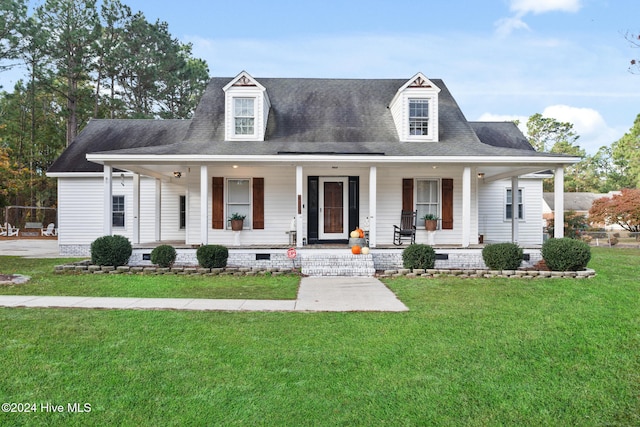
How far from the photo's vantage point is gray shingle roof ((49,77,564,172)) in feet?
Result: 38.3

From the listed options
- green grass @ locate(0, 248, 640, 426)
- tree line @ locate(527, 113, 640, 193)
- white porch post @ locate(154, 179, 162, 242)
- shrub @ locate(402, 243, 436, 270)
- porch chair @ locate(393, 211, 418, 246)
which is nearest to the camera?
green grass @ locate(0, 248, 640, 426)

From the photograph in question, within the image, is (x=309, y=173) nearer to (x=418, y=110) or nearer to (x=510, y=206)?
(x=418, y=110)

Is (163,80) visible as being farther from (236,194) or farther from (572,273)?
(572,273)

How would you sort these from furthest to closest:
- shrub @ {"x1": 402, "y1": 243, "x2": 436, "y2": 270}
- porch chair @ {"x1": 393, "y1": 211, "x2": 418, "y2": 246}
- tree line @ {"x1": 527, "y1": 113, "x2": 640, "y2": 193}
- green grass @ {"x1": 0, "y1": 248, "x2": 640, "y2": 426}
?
1. tree line @ {"x1": 527, "y1": 113, "x2": 640, "y2": 193}
2. porch chair @ {"x1": 393, "y1": 211, "x2": 418, "y2": 246}
3. shrub @ {"x1": 402, "y1": 243, "x2": 436, "y2": 270}
4. green grass @ {"x1": 0, "y1": 248, "x2": 640, "y2": 426}

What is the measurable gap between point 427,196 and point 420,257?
382 cm

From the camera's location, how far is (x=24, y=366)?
145 inches

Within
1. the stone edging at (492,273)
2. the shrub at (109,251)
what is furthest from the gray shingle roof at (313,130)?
the stone edging at (492,273)

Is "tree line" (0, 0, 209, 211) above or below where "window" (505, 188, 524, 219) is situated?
above

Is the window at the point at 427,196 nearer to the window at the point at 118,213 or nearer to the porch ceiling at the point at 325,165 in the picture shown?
the porch ceiling at the point at 325,165

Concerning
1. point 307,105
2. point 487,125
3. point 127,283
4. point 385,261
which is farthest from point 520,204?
point 127,283

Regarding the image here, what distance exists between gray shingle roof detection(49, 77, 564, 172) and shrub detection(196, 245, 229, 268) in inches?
110

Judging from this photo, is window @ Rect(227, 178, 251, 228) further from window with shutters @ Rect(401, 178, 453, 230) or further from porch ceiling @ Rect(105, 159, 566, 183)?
window with shutters @ Rect(401, 178, 453, 230)

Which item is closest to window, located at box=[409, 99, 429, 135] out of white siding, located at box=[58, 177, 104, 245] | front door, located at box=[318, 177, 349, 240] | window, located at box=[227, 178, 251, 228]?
front door, located at box=[318, 177, 349, 240]

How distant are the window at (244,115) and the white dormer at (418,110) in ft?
16.4
